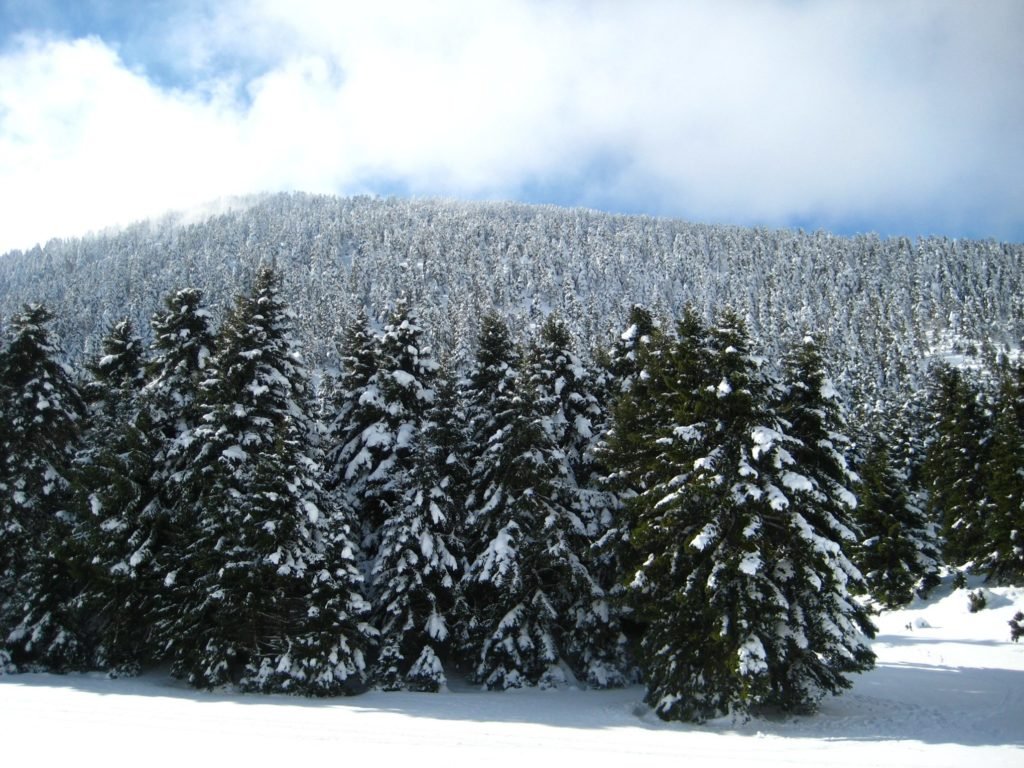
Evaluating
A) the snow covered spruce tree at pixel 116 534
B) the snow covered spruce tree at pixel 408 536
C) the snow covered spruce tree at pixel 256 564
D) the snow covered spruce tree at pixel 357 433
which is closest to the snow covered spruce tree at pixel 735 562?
the snow covered spruce tree at pixel 408 536

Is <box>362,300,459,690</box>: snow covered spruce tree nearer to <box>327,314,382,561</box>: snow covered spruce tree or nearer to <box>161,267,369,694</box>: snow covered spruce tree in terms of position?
<box>327,314,382,561</box>: snow covered spruce tree

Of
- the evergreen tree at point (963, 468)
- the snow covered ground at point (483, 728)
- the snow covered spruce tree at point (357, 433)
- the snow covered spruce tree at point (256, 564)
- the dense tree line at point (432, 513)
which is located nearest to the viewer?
the snow covered ground at point (483, 728)

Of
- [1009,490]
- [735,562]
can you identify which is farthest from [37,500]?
[1009,490]

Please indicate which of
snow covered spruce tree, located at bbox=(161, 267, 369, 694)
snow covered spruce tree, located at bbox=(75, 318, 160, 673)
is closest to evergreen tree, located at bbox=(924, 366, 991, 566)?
snow covered spruce tree, located at bbox=(161, 267, 369, 694)

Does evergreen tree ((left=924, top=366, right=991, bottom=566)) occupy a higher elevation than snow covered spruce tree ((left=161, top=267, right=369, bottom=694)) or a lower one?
higher

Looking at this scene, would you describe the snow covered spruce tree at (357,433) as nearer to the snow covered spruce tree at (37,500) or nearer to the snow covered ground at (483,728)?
the snow covered ground at (483,728)

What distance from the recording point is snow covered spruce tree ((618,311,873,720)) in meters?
17.7

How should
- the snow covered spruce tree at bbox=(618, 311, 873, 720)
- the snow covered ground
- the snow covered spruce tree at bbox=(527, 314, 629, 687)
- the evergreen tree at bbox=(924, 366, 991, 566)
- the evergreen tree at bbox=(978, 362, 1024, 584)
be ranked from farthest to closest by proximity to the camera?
the evergreen tree at bbox=(924, 366, 991, 566) < the evergreen tree at bbox=(978, 362, 1024, 584) < the snow covered spruce tree at bbox=(527, 314, 629, 687) < the snow covered spruce tree at bbox=(618, 311, 873, 720) < the snow covered ground

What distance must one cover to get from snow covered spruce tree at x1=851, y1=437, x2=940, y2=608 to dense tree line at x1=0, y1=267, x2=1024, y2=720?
69.4ft

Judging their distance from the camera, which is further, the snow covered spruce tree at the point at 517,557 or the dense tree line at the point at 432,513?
the snow covered spruce tree at the point at 517,557

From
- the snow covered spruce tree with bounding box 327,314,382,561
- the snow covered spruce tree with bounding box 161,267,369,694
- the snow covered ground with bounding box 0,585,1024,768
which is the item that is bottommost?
the snow covered ground with bounding box 0,585,1024,768

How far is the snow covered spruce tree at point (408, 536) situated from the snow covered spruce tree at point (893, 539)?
1165 inches

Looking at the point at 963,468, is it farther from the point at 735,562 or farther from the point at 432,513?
the point at 432,513

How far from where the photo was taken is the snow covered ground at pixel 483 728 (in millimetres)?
11773
